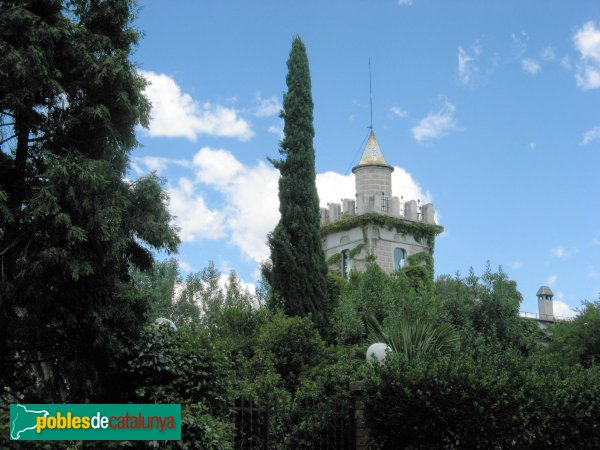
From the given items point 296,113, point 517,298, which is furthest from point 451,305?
point 296,113

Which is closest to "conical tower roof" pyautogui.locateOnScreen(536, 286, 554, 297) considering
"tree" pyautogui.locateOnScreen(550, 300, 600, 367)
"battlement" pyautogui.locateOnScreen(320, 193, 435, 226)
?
"battlement" pyautogui.locateOnScreen(320, 193, 435, 226)

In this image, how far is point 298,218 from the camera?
2581cm

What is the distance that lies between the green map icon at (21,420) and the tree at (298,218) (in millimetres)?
15567

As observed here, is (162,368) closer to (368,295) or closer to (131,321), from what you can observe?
(131,321)

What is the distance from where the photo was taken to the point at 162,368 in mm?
11688

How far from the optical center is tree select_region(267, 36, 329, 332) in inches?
983

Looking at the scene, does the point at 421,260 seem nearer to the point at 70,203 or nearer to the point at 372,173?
the point at 372,173

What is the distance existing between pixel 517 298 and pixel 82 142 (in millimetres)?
19606

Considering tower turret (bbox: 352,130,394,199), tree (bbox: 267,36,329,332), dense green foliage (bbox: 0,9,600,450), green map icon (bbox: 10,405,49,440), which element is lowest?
green map icon (bbox: 10,405,49,440)

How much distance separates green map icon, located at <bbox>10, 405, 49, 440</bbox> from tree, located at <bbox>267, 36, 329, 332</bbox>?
51.1 feet

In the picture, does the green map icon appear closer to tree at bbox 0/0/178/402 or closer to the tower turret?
tree at bbox 0/0/178/402

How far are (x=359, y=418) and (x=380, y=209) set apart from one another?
73.1 ft

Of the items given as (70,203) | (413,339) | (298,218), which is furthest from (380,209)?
(70,203)

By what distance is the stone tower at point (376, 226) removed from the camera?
112ft
